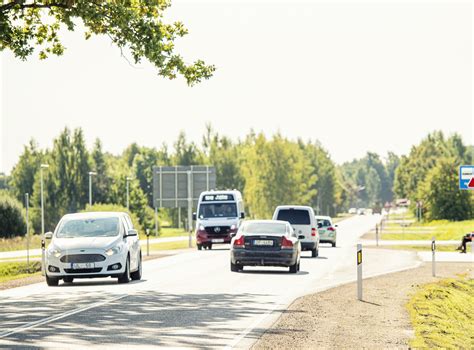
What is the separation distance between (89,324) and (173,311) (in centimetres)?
235

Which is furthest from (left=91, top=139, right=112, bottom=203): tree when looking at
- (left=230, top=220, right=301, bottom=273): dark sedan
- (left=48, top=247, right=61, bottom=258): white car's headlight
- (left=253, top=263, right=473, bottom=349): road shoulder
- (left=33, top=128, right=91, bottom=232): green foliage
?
(left=253, top=263, right=473, bottom=349): road shoulder

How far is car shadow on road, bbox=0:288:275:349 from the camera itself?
13039 millimetres

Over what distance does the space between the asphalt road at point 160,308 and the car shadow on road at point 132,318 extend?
1cm

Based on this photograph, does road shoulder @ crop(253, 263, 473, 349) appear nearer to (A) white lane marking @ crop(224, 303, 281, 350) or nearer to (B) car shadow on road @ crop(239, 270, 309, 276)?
(A) white lane marking @ crop(224, 303, 281, 350)

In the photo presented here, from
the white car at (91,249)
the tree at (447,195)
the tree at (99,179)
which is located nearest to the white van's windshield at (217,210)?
the white car at (91,249)

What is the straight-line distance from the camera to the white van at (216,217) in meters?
50.1

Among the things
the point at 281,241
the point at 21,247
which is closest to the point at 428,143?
the point at 21,247

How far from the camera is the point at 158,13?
25.8m

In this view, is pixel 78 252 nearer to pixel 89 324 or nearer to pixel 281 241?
pixel 281 241

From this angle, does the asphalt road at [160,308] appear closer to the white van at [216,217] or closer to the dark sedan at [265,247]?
the dark sedan at [265,247]

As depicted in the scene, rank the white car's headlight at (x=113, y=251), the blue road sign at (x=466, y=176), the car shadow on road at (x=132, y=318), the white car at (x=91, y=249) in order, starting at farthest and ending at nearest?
the blue road sign at (x=466, y=176) → the white car's headlight at (x=113, y=251) → the white car at (x=91, y=249) → the car shadow on road at (x=132, y=318)

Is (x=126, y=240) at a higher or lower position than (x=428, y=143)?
lower

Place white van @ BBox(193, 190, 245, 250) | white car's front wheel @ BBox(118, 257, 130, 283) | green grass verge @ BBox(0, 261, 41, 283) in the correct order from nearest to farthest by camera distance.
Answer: white car's front wheel @ BBox(118, 257, 130, 283)
green grass verge @ BBox(0, 261, 41, 283)
white van @ BBox(193, 190, 245, 250)

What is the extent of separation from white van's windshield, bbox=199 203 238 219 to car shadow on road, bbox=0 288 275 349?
1131 inches
